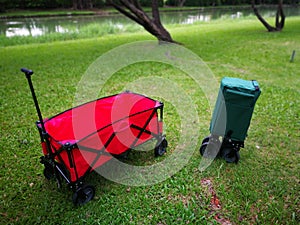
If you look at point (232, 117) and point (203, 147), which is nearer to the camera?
point (232, 117)

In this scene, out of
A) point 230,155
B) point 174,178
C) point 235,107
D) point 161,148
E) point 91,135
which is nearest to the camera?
point 91,135

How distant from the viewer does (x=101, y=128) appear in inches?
99.7

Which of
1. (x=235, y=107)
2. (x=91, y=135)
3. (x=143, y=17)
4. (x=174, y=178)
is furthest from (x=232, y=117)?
(x=143, y=17)

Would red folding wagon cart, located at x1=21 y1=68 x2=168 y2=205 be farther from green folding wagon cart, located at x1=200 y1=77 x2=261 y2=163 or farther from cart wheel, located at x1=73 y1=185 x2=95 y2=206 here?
green folding wagon cart, located at x1=200 y1=77 x2=261 y2=163

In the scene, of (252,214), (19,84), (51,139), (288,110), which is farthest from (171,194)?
(19,84)

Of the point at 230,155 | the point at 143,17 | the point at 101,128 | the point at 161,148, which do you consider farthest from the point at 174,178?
the point at 143,17

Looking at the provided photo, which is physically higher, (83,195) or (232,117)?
(232,117)

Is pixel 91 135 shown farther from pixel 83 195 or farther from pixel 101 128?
pixel 83 195

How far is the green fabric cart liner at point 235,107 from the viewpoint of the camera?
106 inches

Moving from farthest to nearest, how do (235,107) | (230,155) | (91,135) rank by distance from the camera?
(230,155)
(235,107)
(91,135)

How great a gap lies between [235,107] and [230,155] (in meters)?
0.74

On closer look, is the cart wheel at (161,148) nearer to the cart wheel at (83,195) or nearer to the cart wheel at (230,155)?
the cart wheel at (230,155)

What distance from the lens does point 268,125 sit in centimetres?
407

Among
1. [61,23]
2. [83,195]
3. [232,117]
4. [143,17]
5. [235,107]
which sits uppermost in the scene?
[143,17]
